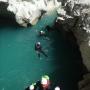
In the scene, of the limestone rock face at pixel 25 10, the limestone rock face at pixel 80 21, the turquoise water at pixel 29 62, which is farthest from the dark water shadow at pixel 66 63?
the limestone rock face at pixel 25 10

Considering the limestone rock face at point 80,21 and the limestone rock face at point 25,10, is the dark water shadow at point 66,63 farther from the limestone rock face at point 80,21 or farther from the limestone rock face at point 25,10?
the limestone rock face at point 25,10

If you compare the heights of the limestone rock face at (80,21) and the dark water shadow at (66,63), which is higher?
the limestone rock face at (80,21)

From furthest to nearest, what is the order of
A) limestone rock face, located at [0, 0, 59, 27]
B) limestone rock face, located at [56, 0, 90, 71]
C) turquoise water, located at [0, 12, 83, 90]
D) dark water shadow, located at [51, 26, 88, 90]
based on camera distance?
limestone rock face, located at [0, 0, 59, 27], turquoise water, located at [0, 12, 83, 90], dark water shadow, located at [51, 26, 88, 90], limestone rock face, located at [56, 0, 90, 71]

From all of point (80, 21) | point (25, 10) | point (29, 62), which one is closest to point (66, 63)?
point (29, 62)

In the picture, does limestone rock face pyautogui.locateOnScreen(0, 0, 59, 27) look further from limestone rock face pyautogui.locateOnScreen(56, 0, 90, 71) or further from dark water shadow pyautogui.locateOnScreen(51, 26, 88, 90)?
dark water shadow pyautogui.locateOnScreen(51, 26, 88, 90)

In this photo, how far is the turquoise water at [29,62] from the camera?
47.7 ft

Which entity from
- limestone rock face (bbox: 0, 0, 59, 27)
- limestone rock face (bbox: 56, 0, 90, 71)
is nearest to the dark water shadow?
limestone rock face (bbox: 56, 0, 90, 71)

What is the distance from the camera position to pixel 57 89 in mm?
13109

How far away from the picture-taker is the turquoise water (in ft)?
47.7

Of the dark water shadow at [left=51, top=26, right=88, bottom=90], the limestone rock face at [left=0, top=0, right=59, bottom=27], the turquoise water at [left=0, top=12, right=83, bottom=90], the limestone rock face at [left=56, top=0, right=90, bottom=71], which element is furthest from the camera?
the limestone rock face at [left=0, top=0, right=59, bottom=27]

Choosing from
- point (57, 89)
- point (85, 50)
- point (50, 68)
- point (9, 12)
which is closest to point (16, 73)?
point (50, 68)

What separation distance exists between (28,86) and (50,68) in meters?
1.65

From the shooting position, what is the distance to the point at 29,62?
15.9 meters

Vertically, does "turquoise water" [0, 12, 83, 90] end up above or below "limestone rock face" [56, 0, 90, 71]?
below
